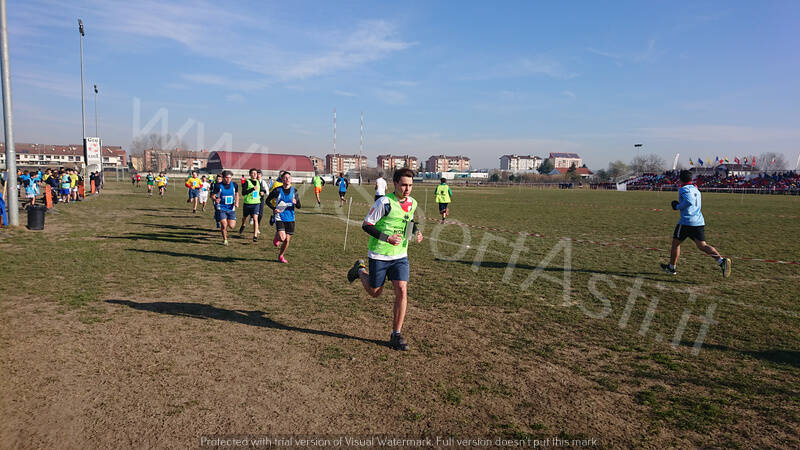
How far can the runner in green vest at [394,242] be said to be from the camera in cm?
550

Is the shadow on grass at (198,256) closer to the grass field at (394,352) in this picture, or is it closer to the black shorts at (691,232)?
the grass field at (394,352)

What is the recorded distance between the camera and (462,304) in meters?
7.57

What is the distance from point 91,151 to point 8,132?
21.9 metres

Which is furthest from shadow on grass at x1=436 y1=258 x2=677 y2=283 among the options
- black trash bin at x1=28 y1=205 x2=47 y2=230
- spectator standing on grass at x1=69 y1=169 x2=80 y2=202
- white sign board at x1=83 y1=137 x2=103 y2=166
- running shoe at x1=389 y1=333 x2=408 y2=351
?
white sign board at x1=83 y1=137 x2=103 y2=166

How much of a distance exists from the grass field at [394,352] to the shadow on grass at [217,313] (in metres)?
0.04

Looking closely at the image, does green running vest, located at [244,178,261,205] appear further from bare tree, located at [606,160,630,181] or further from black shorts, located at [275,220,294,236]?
bare tree, located at [606,160,630,181]

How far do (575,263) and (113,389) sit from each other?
9728mm

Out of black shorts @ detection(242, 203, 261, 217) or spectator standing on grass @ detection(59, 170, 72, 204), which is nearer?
black shorts @ detection(242, 203, 261, 217)

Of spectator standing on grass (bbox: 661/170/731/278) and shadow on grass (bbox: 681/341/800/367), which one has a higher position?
spectator standing on grass (bbox: 661/170/731/278)

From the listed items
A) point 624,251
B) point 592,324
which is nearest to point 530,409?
point 592,324

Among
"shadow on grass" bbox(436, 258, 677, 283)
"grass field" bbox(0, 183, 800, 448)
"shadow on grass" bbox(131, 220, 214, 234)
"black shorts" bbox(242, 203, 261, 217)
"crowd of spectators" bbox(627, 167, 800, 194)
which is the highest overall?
"crowd of spectators" bbox(627, 167, 800, 194)

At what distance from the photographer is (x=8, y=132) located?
15906mm

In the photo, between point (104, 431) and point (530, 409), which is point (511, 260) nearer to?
point (530, 409)

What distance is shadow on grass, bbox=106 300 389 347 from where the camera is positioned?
20.2 feet
